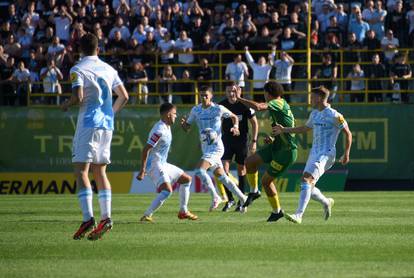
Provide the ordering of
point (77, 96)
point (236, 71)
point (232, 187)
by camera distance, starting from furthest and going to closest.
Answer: point (236, 71) < point (232, 187) < point (77, 96)

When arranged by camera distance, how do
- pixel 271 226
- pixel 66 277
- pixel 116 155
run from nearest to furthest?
pixel 66 277, pixel 271 226, pixel 116 155

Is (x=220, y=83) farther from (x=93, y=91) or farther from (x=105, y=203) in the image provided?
(x=105, y=203)

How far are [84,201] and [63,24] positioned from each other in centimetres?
2094

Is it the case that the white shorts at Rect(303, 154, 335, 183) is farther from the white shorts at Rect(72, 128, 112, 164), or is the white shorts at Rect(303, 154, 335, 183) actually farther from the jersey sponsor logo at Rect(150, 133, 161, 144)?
the white shorts at Rect(72, 128, 112, 164)

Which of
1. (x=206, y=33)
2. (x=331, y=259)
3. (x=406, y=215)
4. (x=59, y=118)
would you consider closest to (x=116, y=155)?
(x=59, y=118)

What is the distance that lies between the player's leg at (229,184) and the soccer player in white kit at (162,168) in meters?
1.99

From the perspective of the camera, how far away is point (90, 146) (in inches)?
461

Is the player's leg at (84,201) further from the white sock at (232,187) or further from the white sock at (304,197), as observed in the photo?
the white sock at (232,187)

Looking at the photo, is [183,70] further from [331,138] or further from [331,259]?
[331,259]

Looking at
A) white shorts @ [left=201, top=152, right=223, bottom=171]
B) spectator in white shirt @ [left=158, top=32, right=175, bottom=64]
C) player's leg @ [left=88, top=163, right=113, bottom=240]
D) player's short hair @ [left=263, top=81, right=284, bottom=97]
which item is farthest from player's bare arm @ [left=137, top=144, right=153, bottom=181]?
spectator in white shirt @ [left=158, top=32, right=175, bottom=64]

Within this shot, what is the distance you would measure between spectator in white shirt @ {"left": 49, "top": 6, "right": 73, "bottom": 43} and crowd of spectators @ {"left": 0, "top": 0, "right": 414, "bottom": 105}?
0.11 feet

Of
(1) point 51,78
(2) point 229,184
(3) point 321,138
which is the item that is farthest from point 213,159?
(1) point 51,78

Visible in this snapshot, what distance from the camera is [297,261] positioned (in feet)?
32.9

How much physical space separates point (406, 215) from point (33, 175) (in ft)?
52.0
